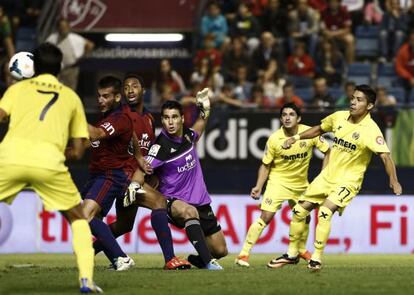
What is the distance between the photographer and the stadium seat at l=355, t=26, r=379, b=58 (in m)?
24.3

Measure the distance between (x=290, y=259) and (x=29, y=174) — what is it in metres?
5.22

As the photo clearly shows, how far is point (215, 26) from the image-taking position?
80.1 feet

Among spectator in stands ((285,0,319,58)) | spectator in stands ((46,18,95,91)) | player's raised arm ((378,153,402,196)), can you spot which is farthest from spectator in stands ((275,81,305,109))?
player's raised arm ((378,153,402,196))

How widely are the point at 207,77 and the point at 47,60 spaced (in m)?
11.9

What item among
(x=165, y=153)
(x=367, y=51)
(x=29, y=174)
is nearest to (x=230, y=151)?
(x=367, y=51)

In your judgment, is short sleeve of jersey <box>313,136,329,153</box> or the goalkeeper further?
short sleeve of jersey <box>313,136,329,153</box>

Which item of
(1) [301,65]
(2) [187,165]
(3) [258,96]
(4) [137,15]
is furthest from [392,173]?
(4) [137,15]

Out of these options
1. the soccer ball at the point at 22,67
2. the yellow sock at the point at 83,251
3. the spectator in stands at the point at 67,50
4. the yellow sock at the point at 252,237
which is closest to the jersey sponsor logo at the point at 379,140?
the yellow sock at the point at 252,237

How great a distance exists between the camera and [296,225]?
1512 cm

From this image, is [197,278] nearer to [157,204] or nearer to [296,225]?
[157,204]

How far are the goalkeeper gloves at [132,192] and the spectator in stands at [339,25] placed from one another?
10612 millimetres

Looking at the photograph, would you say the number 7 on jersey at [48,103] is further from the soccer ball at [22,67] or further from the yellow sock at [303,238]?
the yellow sock at [303,238]

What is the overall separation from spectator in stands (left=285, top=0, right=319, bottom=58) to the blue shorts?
1018 centimetres

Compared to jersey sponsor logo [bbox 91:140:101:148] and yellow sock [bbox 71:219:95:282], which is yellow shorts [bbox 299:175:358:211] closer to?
jersey sponsor logo [bbox 91:140:101:148]
